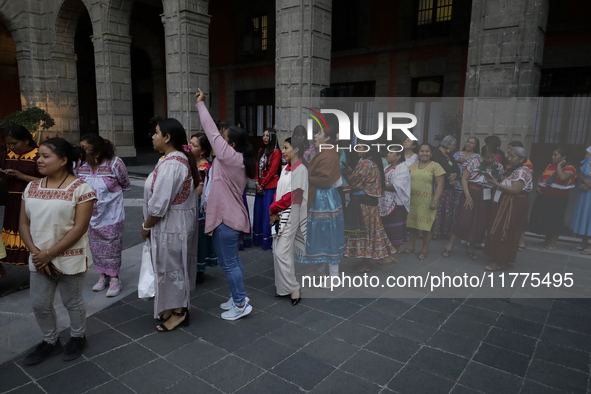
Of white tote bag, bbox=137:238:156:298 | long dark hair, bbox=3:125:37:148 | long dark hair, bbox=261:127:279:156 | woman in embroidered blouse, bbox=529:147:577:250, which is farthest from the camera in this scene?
woman in embroidered blouse, bbox=529:147:577:250

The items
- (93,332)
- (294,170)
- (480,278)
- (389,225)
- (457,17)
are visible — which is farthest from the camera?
(457,17)

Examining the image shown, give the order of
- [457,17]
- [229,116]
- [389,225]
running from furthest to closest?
1. [229,116]
2. [457,17]
3. [389,225]

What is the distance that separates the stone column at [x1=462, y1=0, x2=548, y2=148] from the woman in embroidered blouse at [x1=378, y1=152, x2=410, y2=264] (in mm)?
2048

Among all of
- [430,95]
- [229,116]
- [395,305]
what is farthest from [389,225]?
[229,116]

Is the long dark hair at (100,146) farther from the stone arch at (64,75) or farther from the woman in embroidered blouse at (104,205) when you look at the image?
the stone arch at (64,75)

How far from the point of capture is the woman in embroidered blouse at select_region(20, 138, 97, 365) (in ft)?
8.84

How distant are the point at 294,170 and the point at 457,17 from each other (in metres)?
10.0

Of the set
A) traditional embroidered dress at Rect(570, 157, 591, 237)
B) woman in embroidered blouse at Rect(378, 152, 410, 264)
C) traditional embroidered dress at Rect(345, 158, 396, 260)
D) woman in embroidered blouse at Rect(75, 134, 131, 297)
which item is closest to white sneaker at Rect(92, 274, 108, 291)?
woman in embroidered blouse at Rect(75, 134, 131, 297)

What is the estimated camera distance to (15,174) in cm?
386

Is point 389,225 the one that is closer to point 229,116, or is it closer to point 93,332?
point 93,332

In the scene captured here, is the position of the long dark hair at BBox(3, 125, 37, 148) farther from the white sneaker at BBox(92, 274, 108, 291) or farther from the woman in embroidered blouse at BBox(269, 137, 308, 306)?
the woman in embroidered blouse at BBox(269, 137, 308, 306)

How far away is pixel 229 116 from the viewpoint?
57.3ft

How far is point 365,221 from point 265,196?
1.53 metres

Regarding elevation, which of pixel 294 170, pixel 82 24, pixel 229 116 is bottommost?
pixel 294 170
